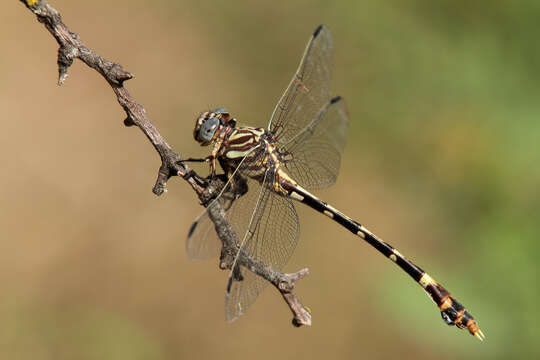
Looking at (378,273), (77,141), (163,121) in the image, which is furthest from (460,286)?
(77,141)

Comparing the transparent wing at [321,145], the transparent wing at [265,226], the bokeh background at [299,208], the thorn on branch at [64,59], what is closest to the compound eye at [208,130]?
the transparent wing at [265,226]

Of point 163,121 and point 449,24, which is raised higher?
point 449,24

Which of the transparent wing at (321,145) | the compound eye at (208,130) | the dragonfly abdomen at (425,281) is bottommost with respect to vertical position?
the compound eye at (208,130)

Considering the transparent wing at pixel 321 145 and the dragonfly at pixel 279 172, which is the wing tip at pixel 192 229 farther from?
the transparent wing at pixel 321 145

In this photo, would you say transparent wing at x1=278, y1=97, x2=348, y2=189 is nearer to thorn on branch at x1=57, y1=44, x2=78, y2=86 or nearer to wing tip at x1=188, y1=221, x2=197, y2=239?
wing tip at x1=188, y1=221, x2=197, y2=239

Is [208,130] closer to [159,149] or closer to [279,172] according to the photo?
[279,172]

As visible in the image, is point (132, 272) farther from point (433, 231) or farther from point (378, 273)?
point (433, 231)

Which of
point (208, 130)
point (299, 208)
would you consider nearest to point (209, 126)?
point (208, 130)
